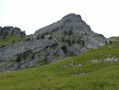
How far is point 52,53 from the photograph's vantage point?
13925 cm

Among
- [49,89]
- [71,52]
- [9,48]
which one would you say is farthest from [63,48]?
[49,89]

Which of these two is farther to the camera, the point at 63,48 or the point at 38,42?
the point at 38,42

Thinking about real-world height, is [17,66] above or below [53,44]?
below

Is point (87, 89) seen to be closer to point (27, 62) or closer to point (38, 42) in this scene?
point (27, 62)

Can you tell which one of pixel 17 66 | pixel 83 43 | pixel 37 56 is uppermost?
pixel 83 43

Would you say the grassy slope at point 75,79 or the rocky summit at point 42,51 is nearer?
the grassy slope at point 75,79

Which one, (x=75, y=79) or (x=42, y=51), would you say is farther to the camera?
(x=42, y=51)

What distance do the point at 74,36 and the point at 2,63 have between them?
Answer: 11218cm

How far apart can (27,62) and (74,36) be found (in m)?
81.8

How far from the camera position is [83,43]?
151875 millimetres

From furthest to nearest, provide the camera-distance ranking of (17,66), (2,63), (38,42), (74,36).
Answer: (74,36) → (38,42) → (2,63) → (17,66)

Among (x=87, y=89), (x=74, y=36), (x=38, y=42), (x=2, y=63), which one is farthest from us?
(x=74, y=36)

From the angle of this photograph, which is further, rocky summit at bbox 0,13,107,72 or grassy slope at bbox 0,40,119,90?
rocky summit at bbox 0,13,107,72

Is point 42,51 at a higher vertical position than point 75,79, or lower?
higher
